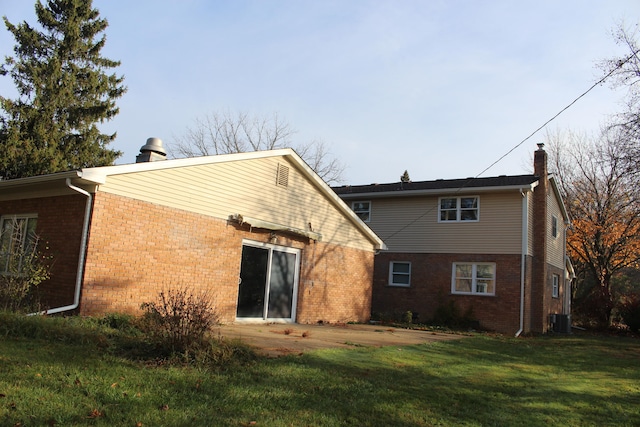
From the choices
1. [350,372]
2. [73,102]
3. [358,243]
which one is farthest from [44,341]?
[73,102]

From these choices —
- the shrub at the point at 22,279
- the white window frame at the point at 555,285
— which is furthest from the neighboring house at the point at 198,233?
the white window frame at the point at 555,285

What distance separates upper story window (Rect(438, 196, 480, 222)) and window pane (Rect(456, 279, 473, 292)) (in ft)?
8.04

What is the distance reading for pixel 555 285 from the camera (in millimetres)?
23891

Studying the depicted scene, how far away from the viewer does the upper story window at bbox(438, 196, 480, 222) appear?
66.2 ft

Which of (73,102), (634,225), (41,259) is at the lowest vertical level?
(41,259)

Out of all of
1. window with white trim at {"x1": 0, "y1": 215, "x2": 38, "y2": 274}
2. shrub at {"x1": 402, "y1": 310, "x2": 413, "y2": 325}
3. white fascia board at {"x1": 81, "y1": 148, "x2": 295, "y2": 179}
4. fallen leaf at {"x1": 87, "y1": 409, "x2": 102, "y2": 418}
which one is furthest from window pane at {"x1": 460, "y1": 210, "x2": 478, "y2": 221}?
fallen leaf at {"x1": 87, "y1": 409, "x2": 102, "y2": 418}

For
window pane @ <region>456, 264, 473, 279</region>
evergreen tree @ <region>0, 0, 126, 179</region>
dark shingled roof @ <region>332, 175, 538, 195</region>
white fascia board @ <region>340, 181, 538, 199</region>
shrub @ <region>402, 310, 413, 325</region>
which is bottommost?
shrub @ <region>402, 310, 413, 325</region>

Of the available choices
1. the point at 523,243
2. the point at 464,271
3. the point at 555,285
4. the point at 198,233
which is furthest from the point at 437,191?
the point at 198,233

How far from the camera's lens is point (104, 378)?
18.2ft

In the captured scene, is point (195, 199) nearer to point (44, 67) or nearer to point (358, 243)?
point (358, 243)

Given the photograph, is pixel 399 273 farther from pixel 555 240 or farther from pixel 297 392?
pixel 297 392

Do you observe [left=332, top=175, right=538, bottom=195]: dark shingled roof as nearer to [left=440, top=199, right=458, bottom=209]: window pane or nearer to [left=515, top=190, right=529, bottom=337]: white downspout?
[left=440, top=199, right=458, bottom=209]: window pane

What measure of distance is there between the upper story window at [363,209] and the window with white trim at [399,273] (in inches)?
95.4

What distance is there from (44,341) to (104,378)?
7.34 ft
